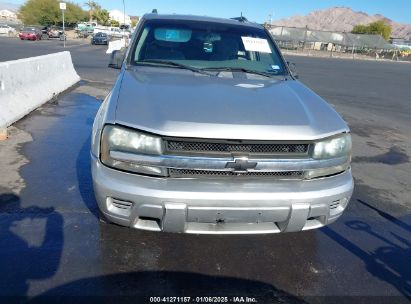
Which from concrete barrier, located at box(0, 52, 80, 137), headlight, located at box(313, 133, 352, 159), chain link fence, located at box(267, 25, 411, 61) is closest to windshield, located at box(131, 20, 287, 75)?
headlight, located at box(313, 133, 352, 159)

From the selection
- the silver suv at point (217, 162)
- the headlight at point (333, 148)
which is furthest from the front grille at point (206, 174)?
the headlight at point (333, 148)

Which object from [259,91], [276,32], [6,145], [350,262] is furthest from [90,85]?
[276,32]

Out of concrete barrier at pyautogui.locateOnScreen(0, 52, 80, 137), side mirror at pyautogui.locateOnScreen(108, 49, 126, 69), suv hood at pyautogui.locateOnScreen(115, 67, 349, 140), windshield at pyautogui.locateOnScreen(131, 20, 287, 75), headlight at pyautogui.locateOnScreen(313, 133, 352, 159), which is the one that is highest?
windshield at pyautogui.locateOnScreen(131, 20, 287, 75)

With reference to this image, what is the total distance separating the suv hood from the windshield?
0.57 meters

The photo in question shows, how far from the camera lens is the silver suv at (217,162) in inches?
104

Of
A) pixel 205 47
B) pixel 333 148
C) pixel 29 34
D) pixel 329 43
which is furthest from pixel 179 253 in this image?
pixel 329 43

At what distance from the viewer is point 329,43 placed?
49.4 meters

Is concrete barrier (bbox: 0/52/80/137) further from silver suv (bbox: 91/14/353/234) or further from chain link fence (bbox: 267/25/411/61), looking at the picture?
chain link fence (bbox: 267/25/411/61)

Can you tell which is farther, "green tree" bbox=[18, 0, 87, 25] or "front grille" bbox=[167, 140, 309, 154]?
"green tree" bbox=[18, 0, 87, 25]

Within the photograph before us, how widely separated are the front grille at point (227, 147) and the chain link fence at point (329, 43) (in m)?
44.4

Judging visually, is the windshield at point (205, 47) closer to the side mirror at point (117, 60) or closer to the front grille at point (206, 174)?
the side mirror at point (117, 60)

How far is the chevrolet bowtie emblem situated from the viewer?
2.70m

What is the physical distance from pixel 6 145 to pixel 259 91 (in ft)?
13.2

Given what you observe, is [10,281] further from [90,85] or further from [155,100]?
[90,85]
